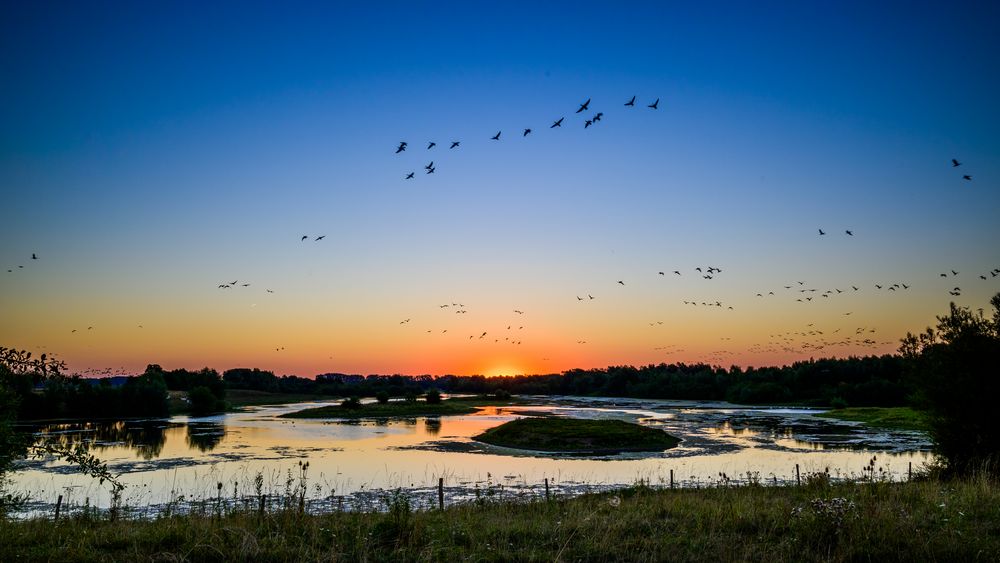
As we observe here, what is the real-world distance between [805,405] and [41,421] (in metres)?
164

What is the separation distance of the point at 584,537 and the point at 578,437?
2306 inches

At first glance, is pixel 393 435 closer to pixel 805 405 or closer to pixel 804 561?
pixel 804 561

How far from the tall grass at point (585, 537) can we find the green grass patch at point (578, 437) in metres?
50.7

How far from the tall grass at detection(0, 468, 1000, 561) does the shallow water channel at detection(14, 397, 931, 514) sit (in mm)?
8163

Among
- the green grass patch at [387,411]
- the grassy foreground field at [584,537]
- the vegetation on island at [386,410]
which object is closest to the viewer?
the grassy foreground field at [584,537]

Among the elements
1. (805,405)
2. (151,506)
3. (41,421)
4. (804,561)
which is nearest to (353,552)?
(804,561)

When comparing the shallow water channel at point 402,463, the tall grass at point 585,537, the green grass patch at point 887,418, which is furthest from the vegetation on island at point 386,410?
the tall grass at point 585,537

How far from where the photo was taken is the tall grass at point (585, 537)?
423 inches

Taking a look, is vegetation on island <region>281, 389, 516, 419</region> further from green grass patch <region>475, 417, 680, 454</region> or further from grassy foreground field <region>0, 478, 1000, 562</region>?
grassy foreground field <region>0, 478, 1000, 562</region>

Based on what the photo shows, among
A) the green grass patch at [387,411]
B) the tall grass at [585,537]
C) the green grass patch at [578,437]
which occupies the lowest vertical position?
the green grass patch at [387,411]

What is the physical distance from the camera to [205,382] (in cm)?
17988

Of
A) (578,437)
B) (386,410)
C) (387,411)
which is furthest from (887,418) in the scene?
(386,410)

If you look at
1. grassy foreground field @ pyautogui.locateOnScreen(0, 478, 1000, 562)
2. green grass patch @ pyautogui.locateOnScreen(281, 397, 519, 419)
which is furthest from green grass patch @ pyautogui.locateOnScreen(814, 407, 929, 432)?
grassy foreground field @ pyautogui.locateOnScreen(0, 478, 1000, 562)

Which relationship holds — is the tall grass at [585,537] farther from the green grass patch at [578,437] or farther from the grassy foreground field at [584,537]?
the green grass patch at [578,437]
